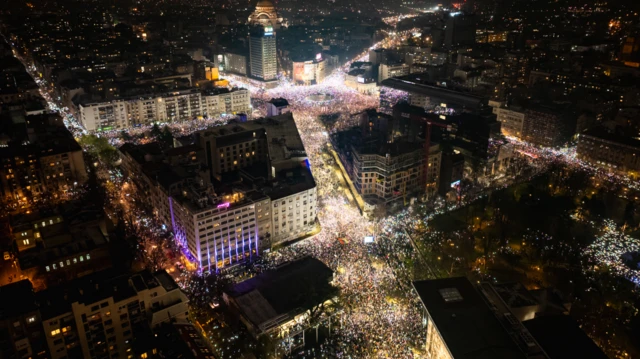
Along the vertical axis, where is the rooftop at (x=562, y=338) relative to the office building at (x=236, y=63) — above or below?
below

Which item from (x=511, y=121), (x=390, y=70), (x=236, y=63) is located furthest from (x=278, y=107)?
(x=236, y=63)

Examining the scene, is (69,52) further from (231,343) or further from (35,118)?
(231,343)

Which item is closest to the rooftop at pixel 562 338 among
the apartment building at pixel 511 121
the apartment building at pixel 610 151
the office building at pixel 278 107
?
the apartment building at pixel 610 151

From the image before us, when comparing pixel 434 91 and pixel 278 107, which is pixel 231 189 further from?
pixel 434 91

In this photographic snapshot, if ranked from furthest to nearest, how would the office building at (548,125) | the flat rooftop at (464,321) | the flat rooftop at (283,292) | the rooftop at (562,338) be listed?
the office building at (548,125) < the flat rooftop at (283,292) < the rooftop at (562,338) < the flat rooftop at (464,321)

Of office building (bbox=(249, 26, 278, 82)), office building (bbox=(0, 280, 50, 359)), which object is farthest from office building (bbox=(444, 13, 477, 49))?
office building (bbox=(0, 280, 50, 359))

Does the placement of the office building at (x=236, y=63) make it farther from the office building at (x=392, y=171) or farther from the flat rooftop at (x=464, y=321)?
the flat rooftop at (x=464, y=321)
